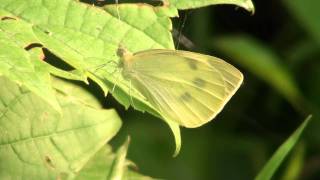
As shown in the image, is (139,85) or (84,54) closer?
(84,54)

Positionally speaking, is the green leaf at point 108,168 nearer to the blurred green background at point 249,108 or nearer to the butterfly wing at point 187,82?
the butterfly wing at point 187,82

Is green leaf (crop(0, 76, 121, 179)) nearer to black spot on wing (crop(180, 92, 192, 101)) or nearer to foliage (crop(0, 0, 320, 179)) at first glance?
foliage (crop(0, 0, 320, 179))

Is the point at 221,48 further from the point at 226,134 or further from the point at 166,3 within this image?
the point at 166,3

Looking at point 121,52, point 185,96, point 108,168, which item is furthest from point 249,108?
point 121,52

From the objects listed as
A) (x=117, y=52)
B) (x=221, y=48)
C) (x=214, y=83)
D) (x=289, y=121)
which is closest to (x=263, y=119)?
(x=289, y=121)

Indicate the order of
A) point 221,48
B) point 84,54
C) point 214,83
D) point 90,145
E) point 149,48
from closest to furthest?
point 84,54
point 149,48
point 90,145
point 214,83
point 221,48

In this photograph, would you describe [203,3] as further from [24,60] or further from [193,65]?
[24,60]

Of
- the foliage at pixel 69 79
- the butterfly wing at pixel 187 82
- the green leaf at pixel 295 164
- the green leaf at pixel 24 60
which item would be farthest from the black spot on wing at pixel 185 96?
the green leaf at pixel 295 164
